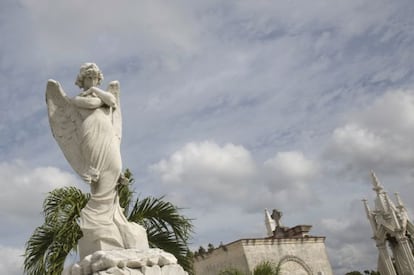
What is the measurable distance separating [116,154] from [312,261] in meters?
23.5

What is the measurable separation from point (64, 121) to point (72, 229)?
123 inches

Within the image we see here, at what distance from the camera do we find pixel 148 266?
466cm

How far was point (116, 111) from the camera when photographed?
6.26 m

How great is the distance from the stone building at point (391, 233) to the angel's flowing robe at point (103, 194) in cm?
1897

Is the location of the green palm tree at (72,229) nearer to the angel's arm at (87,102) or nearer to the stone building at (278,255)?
the angel's arm at (87,102)

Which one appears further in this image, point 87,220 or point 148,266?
point 87,220

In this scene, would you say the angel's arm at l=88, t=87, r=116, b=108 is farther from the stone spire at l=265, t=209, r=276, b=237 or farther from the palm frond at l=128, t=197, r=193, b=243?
the stone spire at l=265, t=209, r=276, b=237

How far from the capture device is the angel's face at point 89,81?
239 inches

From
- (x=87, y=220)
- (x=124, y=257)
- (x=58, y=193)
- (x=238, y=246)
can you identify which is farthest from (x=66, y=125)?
(x=238, y=246)

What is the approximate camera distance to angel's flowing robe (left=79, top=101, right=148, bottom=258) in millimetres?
5121

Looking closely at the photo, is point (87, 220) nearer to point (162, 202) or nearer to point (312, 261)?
point (162, 202)

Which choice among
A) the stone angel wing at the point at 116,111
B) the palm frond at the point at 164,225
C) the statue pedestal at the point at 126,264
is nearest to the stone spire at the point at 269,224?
the palm frond at the point at 164,225

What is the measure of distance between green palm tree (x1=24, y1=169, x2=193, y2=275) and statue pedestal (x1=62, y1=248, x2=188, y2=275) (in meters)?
3.07

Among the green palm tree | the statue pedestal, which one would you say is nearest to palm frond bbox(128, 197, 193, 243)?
the green palm tree
